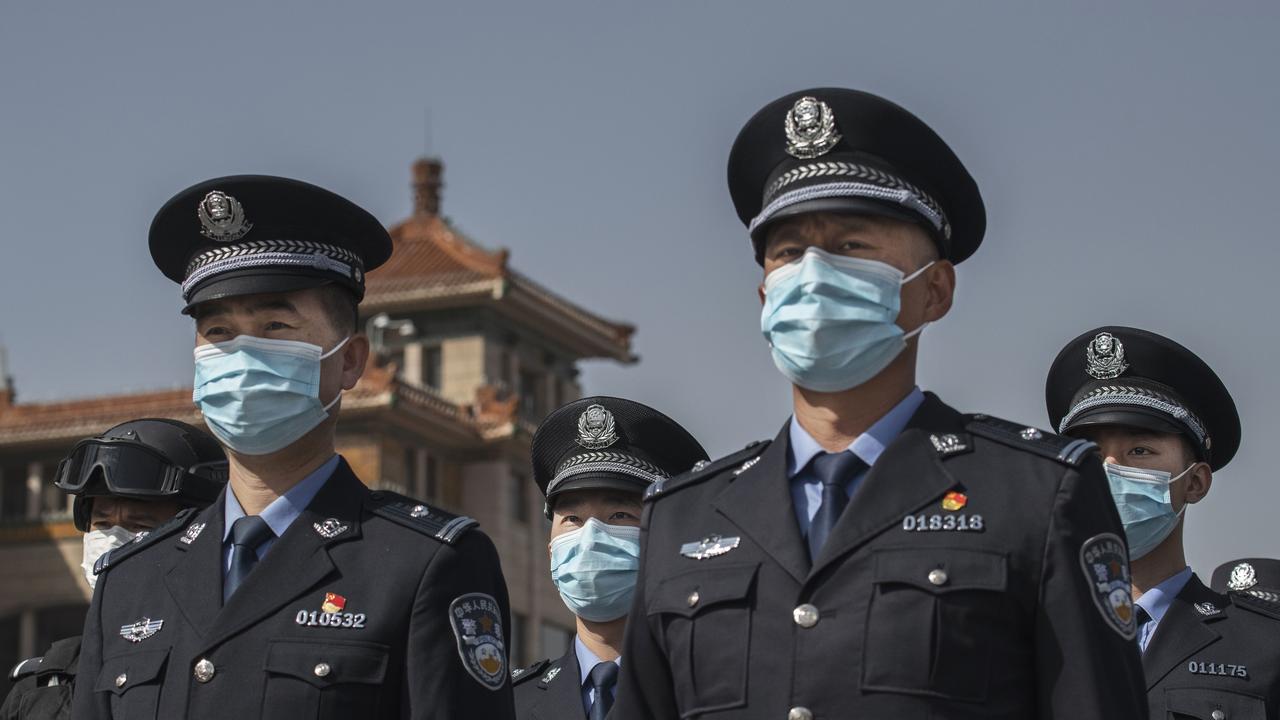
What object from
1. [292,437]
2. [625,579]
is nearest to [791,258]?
[292,437]

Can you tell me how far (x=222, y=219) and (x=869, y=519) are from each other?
185 centimetres

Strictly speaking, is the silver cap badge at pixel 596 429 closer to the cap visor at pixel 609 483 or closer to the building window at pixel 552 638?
the cap visor at pixel 609 483

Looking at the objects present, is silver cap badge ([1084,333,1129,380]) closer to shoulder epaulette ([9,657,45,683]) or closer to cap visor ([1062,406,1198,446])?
cap visor ([1062,406,1198,446])

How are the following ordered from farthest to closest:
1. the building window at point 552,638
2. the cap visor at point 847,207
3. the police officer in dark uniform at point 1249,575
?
the building window at point 552,638 → the police officer in dark uniform at point 1249,575 → the cap visor at point 847,207

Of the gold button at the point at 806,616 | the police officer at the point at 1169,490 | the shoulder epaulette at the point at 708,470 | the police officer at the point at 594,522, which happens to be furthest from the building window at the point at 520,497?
the gold button at the point at 806,616

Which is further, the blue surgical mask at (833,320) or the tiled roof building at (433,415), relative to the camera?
the tiled roof building at (433,415)

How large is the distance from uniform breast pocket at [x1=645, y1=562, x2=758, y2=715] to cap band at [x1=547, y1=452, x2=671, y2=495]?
245 centimetres

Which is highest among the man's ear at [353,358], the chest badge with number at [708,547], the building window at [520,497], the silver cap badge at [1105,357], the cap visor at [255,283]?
the building window at [520,497]

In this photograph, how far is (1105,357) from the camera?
6.55 m

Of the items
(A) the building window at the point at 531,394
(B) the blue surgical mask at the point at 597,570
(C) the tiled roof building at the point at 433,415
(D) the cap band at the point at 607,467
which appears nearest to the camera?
(B) the blue surgical mask at the point at 597,570

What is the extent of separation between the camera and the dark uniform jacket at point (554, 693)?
20.4 ft

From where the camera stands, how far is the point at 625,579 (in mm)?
6152

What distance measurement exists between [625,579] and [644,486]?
401 mm

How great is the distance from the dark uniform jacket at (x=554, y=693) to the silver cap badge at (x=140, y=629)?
176 centimetres
